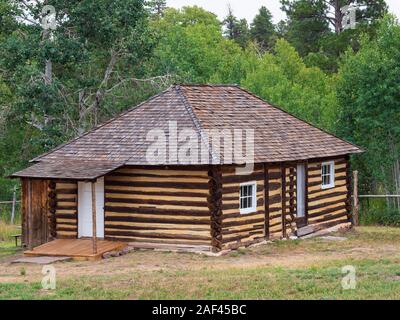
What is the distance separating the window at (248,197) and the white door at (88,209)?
3.94 metres

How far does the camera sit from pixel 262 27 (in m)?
82.9

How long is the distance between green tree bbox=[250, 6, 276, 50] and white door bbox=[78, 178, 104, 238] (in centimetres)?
5816

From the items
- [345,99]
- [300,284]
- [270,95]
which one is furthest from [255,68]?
[300,284]

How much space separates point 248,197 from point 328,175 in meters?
5.18

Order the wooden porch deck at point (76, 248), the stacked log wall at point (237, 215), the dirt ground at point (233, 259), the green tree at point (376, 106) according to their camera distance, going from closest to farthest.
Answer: the dirt ground at point (233, 259)
the wooden porch deck at point (76, 248)
the stacked log wall at point (237, 215)
the green tree at point (376, 106)

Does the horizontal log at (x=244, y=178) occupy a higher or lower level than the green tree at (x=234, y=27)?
lower

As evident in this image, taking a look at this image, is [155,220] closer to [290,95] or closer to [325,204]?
[325,204]

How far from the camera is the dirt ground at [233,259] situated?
814 inches

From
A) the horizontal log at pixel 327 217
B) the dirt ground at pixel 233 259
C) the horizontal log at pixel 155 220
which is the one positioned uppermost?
the horizontal log at pixel 155 220

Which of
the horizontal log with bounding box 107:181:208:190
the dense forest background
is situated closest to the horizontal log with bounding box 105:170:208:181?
the horizontal log with bounding box 107:181:208:190

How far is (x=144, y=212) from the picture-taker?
24281 mm

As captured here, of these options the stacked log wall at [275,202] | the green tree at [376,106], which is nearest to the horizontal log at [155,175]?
the stacked log wall at [275,202]

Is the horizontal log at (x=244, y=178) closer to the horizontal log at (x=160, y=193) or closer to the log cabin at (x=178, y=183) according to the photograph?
the log cabin at (x=178, y=183)

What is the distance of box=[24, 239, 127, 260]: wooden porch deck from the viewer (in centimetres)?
2284
